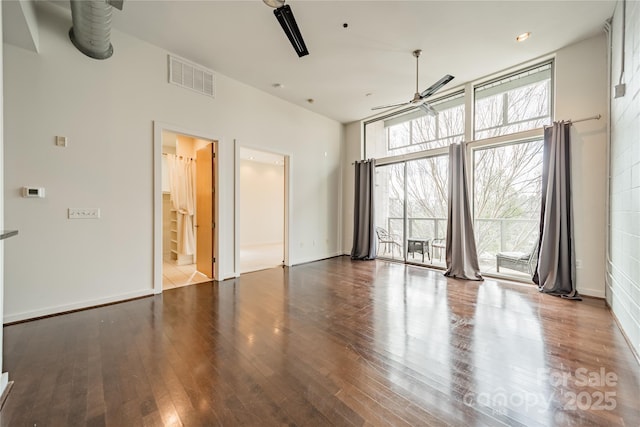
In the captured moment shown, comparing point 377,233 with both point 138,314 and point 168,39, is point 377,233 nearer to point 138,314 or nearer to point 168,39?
point 138,314

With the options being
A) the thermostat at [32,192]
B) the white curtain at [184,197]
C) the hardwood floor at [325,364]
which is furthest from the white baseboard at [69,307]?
the white curtain at [184,197]

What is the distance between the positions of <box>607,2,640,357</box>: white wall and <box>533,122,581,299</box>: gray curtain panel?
0.41m

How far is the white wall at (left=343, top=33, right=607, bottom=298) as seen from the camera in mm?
3307

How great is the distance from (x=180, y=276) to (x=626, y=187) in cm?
609

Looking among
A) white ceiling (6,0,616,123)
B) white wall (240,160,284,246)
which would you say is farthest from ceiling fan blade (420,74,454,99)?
white wall (240,160,284,246)

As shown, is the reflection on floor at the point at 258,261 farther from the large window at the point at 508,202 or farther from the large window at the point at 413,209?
the large window at the point at 508,202

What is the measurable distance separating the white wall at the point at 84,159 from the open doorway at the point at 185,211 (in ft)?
0.40

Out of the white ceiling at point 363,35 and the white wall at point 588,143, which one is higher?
the white ceiling at point 363,35

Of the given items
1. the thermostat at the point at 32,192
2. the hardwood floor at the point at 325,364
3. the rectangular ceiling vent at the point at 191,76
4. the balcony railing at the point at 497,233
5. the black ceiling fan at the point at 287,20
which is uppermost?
the rectangular ceiling vent at the point at 191,76

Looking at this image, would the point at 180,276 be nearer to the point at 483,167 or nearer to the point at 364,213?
the point at 364,213

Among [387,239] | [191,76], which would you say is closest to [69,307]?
[191,76]

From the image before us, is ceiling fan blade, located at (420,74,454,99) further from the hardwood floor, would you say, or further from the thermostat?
the thermostat

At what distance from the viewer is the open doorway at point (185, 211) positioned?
3.55 m

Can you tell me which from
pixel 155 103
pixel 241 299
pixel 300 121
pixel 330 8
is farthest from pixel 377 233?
pixel 155 103
